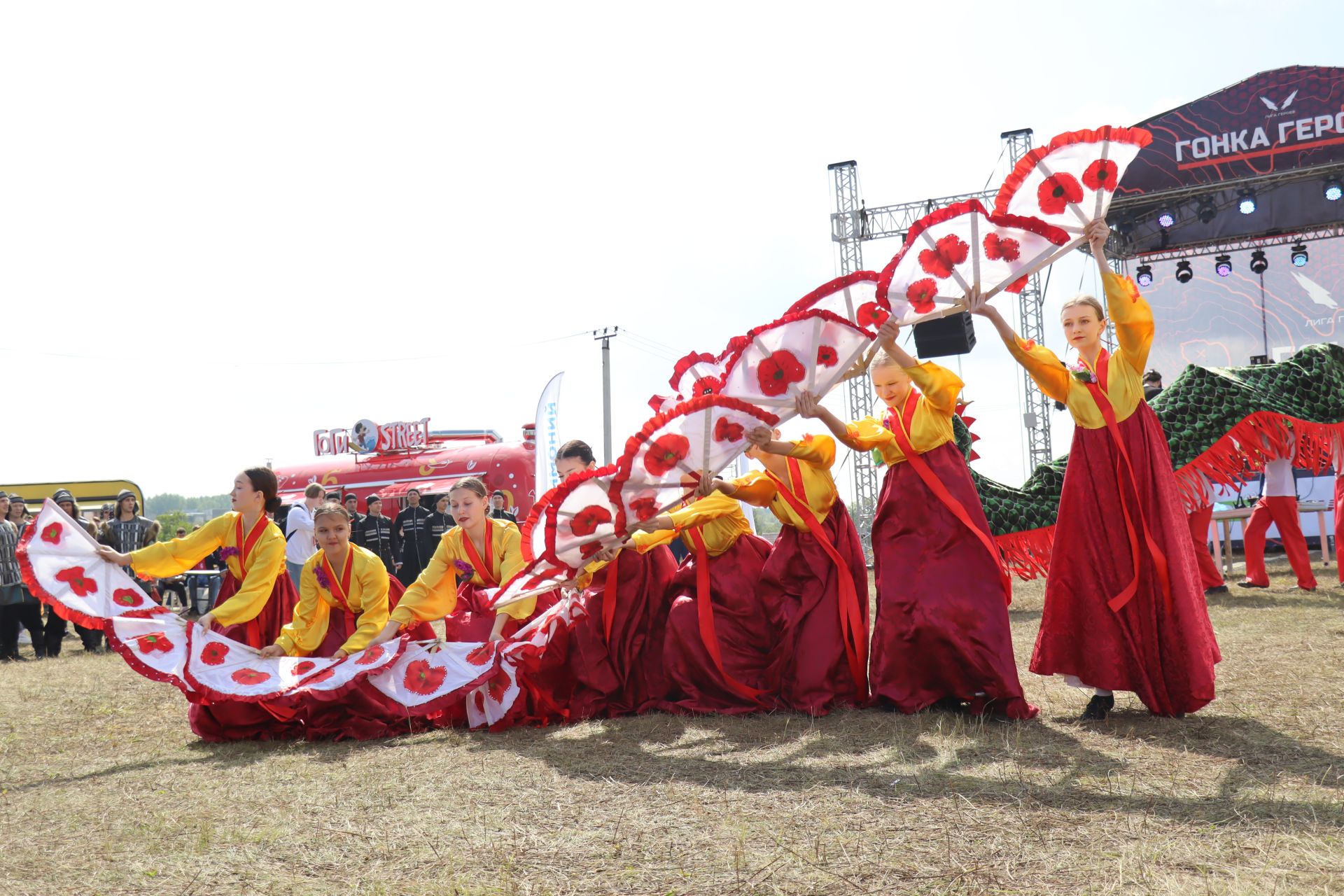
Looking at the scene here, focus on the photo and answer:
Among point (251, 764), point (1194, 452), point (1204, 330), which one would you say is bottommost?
point (251, 764)

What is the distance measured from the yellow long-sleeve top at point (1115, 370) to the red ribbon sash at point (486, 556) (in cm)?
270

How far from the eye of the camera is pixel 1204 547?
795 centimetres

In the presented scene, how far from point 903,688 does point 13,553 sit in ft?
27.2

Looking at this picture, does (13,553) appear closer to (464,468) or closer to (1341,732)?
(1341,732)

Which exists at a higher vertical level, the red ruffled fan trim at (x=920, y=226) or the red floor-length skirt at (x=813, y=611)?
the red ruffled fan trim at (x=920, y=226)

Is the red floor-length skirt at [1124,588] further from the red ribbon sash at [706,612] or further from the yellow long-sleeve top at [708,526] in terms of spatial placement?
the yellow long-sleeve top at [708,526]

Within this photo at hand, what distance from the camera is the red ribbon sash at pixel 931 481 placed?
4145 millimetres

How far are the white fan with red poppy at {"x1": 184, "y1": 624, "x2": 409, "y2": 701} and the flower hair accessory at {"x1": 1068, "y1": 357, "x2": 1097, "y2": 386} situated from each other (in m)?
3.24

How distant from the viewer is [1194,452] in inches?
291

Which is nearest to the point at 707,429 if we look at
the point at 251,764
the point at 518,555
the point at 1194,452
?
the point at 518,555

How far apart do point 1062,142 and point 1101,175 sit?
0.61 feet

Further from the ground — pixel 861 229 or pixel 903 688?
pixel 861 229

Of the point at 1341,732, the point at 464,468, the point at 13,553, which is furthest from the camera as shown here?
the point at 464,468

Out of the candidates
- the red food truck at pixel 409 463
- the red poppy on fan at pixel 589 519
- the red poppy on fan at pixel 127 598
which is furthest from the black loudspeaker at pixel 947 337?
the red food truck at pixel 409 463
